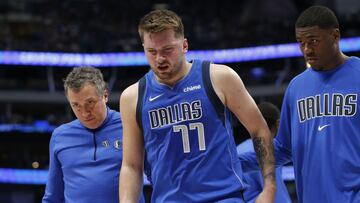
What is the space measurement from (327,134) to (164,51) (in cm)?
95

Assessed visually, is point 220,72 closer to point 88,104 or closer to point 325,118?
point 325,118

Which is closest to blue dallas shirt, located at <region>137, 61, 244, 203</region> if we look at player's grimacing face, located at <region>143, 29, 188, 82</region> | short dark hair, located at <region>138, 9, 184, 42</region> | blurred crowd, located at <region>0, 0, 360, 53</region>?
player's grimacing face, located at <region>143, 29, 188, 82</region>

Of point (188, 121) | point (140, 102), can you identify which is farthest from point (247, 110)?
point (140, 102)

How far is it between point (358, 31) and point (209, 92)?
2168cm

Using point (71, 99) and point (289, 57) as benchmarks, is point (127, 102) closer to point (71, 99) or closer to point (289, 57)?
point (71, 99)

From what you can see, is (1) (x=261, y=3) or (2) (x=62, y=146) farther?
(1) (x=261, y=3)

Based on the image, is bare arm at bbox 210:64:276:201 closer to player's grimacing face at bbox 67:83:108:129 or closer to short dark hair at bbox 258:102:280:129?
player's grimacing face at bbox 67:83:108:129

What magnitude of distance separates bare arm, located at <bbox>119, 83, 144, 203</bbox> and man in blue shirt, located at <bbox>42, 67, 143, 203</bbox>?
644mm

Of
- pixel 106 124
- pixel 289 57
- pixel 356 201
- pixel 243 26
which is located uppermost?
pixel 243 26

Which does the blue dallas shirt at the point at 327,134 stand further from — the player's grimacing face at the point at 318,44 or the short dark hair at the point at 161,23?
the short dark hair at the point at 161,23

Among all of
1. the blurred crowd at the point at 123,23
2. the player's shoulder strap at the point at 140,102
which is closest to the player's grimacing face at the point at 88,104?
the player's shoulder strap at the point at 140,102

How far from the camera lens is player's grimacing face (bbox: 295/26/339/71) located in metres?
3.71

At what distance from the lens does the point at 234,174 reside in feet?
11.7

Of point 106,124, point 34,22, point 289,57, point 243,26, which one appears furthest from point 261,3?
point 106,124
